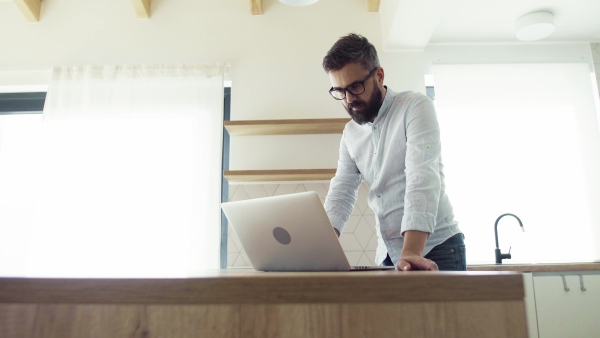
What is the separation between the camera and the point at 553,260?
2.69 meters

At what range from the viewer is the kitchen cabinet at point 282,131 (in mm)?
Result: 2545

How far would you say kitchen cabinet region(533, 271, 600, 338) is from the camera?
218cm

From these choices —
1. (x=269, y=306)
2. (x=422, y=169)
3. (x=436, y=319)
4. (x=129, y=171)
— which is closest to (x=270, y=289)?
(x=269, y=306)

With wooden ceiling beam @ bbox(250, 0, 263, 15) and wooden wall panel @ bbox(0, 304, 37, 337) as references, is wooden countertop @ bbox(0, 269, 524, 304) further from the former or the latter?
wooden ceiling beam @ bbox(250, 0, 263, 15)

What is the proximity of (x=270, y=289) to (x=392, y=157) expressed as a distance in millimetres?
1118

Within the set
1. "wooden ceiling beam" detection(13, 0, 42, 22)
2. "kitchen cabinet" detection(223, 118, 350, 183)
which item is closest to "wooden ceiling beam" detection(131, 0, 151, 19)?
"wooden ceiling beam" detection(13, 0, 42, 22)

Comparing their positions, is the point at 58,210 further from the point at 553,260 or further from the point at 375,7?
the point at 553,260

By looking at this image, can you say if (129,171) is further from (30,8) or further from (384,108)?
(384,108)

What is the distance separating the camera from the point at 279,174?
254cm

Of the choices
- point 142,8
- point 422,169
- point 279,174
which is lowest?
point 422,169

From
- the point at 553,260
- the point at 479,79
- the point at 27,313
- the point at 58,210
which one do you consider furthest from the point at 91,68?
the point at 553,260

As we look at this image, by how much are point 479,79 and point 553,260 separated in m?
1.13

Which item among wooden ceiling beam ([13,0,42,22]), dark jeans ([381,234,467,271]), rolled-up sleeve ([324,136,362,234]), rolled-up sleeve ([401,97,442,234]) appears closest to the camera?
rolled-up sleeve ([401,97,442,234])

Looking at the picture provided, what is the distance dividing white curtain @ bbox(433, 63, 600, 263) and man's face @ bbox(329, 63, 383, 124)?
1276 millimetres
